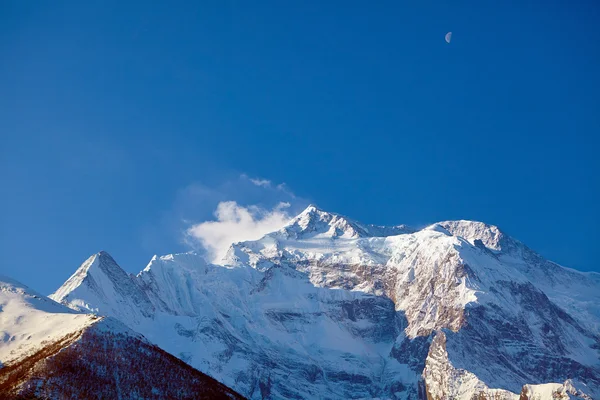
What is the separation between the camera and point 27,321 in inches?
5079

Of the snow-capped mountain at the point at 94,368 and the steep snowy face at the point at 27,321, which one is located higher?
the steep snowy face at the point at 27,321

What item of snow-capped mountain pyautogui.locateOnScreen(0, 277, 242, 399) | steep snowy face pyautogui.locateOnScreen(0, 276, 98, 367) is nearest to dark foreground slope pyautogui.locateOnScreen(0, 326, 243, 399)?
snow-capped mountain pyautogui.locateOnScreen(0, 277, 242, 399)

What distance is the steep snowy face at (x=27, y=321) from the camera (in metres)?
112

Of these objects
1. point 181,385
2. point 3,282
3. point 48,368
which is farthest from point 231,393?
point 3,282

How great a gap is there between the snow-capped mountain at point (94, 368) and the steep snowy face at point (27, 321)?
1.04ft

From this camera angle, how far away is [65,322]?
119625 mm

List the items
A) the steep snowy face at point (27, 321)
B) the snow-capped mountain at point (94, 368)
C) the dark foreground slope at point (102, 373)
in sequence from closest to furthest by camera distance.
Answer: the dark foreground slope at point (102, 373), the snow-capped mountain at point (94, 368), the steep snowy face at point (27, 321)

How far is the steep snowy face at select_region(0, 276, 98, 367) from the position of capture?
11218 centimetres

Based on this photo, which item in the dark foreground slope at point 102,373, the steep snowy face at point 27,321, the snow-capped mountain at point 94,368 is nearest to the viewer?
the dark foreground slope at point 102,373

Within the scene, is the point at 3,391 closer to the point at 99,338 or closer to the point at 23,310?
the point at 99,338

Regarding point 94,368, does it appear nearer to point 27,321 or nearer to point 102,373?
point 102,373

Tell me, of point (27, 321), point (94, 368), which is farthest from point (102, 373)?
point (27, 321)

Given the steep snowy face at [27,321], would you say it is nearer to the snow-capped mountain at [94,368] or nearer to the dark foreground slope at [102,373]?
the snow-capped mountain at [94,368]

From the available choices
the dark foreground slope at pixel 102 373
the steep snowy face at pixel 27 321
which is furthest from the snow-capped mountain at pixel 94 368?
→ the steep snowy face at pixel 27 321
